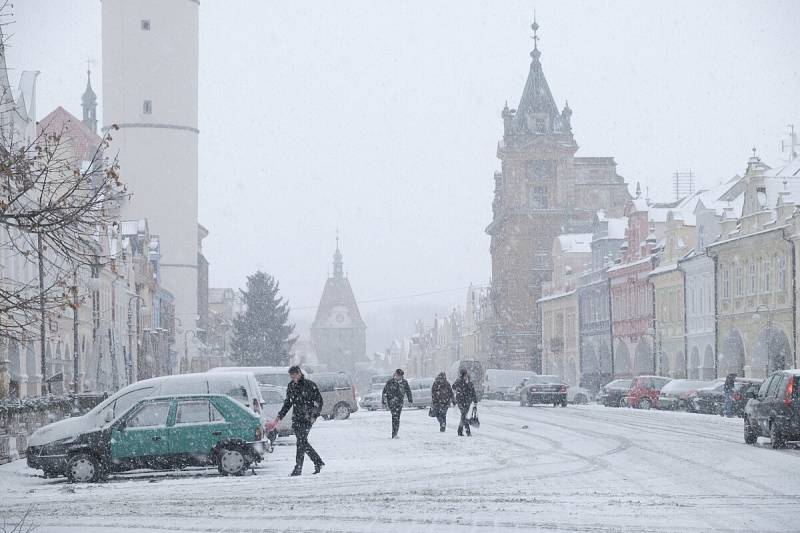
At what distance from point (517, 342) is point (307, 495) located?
4053 inches

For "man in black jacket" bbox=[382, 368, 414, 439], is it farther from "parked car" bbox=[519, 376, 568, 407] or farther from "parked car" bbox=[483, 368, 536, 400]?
"parked car" bbox=[483, 368, 536, 400]

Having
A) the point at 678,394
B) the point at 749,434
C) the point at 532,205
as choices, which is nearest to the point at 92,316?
the point at 678,394

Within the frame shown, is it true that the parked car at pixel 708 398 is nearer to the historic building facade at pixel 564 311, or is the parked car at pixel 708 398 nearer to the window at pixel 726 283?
the window at pixel 726 283

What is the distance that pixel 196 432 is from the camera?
22531 mm

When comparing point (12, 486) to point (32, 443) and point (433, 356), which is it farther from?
point (433, 356)

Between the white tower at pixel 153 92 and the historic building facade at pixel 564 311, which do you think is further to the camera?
the historic building facade at pixel 564 311

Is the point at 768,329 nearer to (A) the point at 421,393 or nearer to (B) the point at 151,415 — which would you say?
(A) the point at 421,393

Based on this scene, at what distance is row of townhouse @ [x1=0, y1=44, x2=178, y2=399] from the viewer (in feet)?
129

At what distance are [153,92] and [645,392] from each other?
137 ft

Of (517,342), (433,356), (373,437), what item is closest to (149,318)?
(517,342)

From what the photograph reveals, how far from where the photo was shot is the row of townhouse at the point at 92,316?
39375 mm

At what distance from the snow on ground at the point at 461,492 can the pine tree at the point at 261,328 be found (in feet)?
249

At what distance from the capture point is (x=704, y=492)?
1775 centimetres

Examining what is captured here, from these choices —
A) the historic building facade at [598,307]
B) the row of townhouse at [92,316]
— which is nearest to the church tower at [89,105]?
the row of townhouse at [92,316]
